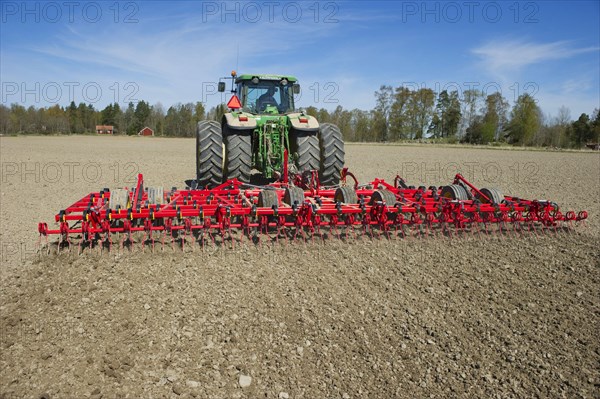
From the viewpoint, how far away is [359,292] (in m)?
3.50

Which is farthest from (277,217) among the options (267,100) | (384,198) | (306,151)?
(267,100)

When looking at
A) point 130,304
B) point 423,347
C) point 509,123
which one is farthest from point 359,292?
point 509,123

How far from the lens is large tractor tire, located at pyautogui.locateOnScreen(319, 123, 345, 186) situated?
7082 mm

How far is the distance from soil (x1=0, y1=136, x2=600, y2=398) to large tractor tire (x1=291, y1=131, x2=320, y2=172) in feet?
7.98

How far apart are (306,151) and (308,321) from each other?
4.09 meters

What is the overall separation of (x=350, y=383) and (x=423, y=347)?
23.8 inches

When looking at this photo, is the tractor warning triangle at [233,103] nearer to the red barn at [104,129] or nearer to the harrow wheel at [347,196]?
the harrow wheel at [347,196]

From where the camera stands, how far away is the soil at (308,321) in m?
2.40

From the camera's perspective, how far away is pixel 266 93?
7758 mm

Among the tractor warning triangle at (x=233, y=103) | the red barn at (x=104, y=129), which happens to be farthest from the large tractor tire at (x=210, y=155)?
the red barn at (x=104, y=129)

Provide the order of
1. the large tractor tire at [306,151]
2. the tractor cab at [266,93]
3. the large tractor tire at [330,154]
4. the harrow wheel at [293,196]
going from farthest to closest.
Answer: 1. the tractor cab at [266,93]
2. the large tractor tire at [330,154]
3. the large tractor tire at [306,151]
4. the harrow wheel at [293,196]

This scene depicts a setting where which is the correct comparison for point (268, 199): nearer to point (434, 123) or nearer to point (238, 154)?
point (238, 154)

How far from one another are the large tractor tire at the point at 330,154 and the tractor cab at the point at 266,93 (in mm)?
954

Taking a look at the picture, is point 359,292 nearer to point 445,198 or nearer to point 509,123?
point 445,198
